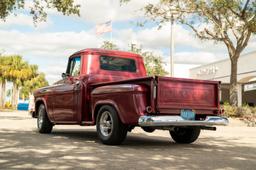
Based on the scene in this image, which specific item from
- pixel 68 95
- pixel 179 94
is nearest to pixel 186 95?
pixel 179 94

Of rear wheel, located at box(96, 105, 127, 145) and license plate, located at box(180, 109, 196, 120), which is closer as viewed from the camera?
license plate, located at box(180, 109, 196, 120)

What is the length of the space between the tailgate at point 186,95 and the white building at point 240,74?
36061 millimetres

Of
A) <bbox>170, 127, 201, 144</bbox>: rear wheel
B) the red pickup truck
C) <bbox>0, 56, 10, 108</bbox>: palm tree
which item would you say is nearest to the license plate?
the red pickup truck

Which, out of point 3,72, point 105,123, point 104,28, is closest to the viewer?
point 105,123

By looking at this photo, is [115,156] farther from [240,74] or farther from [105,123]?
[240,74]

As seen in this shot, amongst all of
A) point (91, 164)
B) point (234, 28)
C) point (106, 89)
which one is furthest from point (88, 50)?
point (234, 28)

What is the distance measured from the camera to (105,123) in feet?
32.0

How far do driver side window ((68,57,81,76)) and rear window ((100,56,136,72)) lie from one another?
0.57 m

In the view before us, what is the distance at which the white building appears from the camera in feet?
154

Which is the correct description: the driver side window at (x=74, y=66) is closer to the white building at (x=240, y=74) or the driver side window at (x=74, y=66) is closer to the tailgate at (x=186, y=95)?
the tailgate at (x=186, y=95)

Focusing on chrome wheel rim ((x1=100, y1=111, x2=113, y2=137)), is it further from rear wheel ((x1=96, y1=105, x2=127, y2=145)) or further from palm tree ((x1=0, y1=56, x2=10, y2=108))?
palm tree ((x1=0, y1=56, x2=10, y2=108))

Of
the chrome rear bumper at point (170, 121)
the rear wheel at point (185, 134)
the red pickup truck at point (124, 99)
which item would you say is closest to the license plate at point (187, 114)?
the red pickup truck at point (124, 99)

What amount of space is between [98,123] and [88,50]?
1.99 m

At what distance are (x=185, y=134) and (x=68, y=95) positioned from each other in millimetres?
2941
